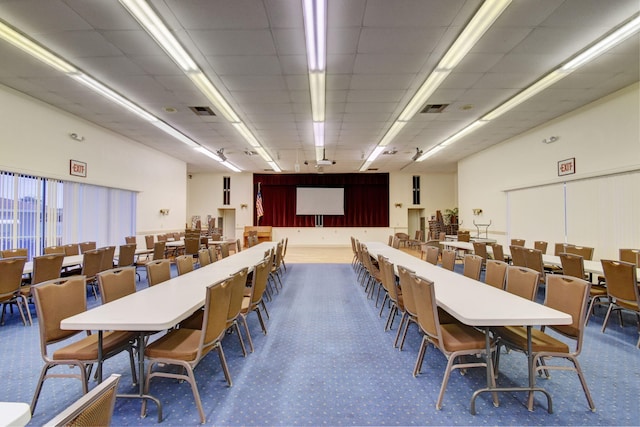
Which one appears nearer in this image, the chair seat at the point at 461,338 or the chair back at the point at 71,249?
the chair seat at the point at 461,338

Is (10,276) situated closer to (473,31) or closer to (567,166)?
(473,31)

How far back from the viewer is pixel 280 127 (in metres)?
7.02

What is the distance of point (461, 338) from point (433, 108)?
4992 mm

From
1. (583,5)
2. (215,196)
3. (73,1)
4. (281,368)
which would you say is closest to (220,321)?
(281,368)

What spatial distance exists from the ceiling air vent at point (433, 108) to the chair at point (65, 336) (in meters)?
6.12

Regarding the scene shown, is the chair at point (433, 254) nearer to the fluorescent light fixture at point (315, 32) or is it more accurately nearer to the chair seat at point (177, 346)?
the fluorescent light fixture at point (315, 32)

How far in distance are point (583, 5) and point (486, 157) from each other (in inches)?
278

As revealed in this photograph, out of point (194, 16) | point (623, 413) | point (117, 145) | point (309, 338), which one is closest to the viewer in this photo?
point (623, 413)

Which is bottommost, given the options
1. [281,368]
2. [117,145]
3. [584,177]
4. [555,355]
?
[281,368]

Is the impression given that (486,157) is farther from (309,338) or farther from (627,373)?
(309,338)

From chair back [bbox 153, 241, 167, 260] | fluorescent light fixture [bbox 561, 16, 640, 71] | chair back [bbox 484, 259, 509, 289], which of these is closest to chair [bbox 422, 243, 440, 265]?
chair back [bbox 484, 259, 509, 289]

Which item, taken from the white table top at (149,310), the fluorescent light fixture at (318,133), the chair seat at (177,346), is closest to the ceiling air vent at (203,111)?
the fluorescent light fixture at (318,133)

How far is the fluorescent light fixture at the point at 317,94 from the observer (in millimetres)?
4423

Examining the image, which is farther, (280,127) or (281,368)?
(280,127)
